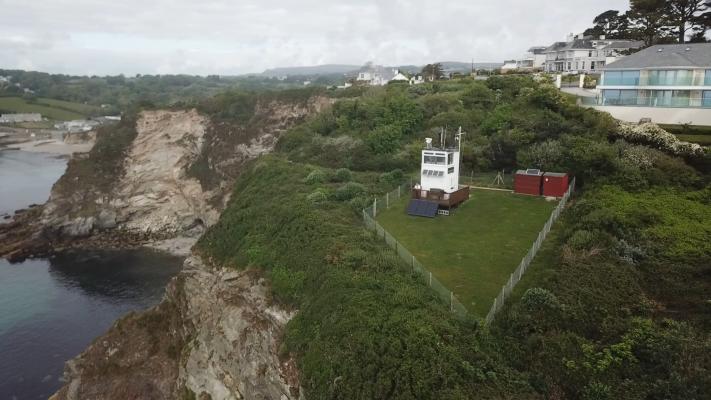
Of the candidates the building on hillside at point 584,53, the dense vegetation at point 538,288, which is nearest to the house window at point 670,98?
the dense vegetation at point 538,288

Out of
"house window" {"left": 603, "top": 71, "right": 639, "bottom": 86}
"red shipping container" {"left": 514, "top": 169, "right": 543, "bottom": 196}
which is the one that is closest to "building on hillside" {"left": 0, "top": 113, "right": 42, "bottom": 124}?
"red shipping container" {"left": 514, "top": 169, "right": 543, "bottom": 196}

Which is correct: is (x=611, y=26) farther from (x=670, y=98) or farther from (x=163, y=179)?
(x=163, y=179)

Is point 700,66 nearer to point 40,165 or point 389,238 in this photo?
point 389,238

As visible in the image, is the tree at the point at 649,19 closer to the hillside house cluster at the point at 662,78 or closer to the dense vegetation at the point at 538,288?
the hillside house cluster at the point at 662,78

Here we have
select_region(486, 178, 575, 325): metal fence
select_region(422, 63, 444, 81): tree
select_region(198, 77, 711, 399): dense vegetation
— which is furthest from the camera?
select_region(422, 63, 444, 81): tree

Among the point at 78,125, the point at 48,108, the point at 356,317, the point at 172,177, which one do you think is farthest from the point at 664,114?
the point at 48,108

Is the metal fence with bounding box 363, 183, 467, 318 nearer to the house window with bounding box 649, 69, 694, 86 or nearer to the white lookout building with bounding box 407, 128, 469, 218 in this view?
the white lookout building with bounding box 407, 128, 469, 218
